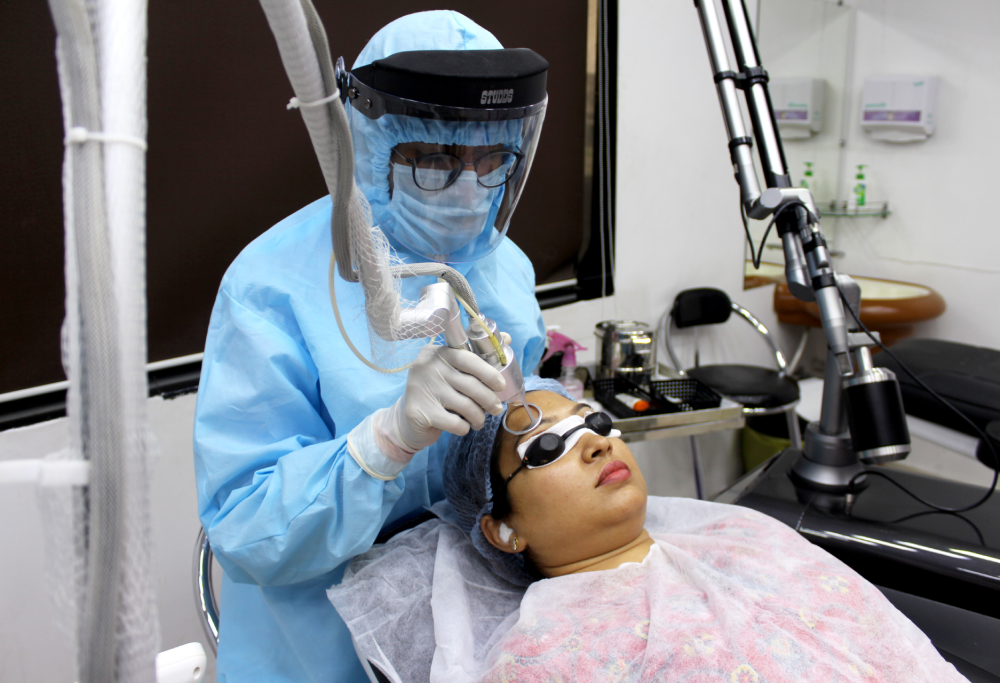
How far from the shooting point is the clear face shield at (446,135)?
34.0 inches

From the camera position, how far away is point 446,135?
930mm

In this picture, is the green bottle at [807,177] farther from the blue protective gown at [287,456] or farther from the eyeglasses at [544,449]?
the blue protective gown at [287,456]

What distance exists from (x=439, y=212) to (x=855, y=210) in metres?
3.20

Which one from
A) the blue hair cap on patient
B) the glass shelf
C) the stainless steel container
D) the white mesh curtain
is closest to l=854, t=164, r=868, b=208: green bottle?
the glass shelf

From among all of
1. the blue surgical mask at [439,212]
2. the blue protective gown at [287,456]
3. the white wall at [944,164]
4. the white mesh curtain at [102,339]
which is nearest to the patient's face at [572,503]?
the blue protective gown at [287,456]

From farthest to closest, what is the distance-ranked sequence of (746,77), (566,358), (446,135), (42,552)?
(566,358) → (42,552) → (746,77) → (446,135)

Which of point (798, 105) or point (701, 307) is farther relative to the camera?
point (798, 105)

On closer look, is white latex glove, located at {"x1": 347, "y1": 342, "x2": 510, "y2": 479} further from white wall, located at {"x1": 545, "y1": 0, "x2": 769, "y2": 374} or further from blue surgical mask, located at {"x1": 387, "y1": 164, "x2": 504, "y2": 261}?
white wall, located at {"x1": 545, "y1": 0, "x2": 769, "y2": 374}

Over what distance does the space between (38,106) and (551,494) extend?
4.30 feet

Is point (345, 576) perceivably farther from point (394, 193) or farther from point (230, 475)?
point (394, 193)

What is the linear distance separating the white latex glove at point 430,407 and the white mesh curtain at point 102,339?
1.62ft

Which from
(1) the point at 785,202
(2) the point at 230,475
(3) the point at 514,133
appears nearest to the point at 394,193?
(3) the point at 514,133

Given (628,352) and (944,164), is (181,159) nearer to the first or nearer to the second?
(628,352)

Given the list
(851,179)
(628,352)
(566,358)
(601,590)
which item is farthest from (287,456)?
(851,179)
